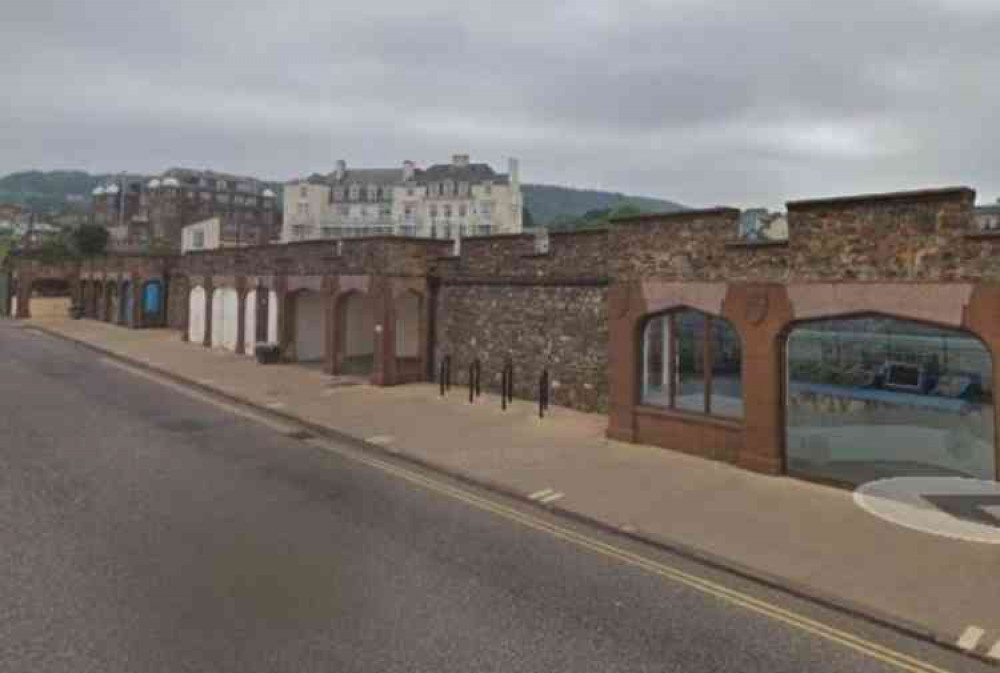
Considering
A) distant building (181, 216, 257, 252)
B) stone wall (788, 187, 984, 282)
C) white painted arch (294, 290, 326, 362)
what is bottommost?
white painted arch (294, 290, 326, 362)

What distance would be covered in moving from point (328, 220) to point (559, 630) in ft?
357

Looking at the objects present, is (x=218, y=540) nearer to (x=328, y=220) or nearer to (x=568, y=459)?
(x=568, y=459)

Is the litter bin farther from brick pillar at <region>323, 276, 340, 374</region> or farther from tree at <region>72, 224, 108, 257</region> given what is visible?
tree at <region>72, 224, 108, 257</region>

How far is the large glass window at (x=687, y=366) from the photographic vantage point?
1253 cm

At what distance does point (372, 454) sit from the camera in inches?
502

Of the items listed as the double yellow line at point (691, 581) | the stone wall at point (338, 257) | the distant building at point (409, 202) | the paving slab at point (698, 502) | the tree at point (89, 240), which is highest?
the distant building at point (409, 202)

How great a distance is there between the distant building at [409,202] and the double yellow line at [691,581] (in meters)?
88.4

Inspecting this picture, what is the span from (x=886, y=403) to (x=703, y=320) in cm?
1610

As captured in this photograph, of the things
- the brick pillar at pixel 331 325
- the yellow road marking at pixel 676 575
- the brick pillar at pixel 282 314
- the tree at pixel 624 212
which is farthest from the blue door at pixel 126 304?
the yellow road marking at pixel 676 575

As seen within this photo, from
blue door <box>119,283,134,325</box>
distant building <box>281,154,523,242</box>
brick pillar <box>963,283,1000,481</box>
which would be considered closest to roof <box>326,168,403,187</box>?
distant building <box>281,154,523,242</box>

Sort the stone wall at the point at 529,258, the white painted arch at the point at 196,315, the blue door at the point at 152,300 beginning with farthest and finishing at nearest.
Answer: the blue door at the point at 152,300 < the white painted arch at the point at 196,315 < the stone wall at the point at 529,258

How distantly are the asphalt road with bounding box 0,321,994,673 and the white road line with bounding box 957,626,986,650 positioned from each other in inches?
7.8

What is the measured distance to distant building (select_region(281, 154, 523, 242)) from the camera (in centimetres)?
9962

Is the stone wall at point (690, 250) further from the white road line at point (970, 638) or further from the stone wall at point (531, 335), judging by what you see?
the white road line at point (970, 638)
